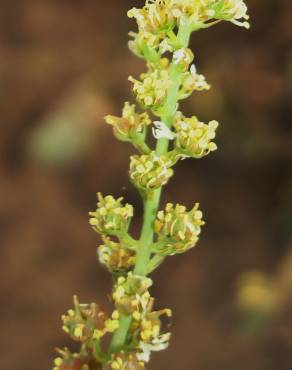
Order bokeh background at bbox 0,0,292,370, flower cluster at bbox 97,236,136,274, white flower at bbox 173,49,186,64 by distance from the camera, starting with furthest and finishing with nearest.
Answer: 1. bokeh background at bbox 0,0,292,370
2. flower cluster at bbox 97,236,136,274
3. white flower at bbox 173,49,186,64

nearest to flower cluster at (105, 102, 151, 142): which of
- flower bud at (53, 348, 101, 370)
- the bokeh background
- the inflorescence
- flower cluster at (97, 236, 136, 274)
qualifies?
the inflorescence

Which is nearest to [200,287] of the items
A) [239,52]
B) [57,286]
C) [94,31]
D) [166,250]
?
[57,286]

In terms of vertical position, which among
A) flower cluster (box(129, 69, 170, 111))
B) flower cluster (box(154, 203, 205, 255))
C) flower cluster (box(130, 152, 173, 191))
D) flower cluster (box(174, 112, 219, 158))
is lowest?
flower cluster (box(154, 203, 205, 255))

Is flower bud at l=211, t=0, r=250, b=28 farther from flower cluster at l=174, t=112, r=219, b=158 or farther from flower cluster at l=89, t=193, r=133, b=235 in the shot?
flower cluster at l=89, t=193, r=133, b=235

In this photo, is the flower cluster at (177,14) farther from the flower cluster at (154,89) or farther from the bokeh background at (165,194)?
the bokeh background at (165,194)

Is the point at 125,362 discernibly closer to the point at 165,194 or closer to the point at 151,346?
the point at 151,346

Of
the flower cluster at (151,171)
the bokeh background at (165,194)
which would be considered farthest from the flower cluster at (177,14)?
the bokeh background at (165,194)

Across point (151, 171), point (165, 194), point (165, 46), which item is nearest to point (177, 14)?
point (165, 46)
